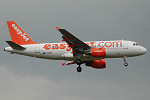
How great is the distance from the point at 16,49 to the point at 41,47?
179 inches

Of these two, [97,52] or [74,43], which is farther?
[74,43]

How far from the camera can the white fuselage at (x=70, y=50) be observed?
64.3 meters

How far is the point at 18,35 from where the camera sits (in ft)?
229

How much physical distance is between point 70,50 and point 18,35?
11.1m

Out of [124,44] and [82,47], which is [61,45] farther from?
[124,44]

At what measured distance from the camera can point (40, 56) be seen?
66688 mm

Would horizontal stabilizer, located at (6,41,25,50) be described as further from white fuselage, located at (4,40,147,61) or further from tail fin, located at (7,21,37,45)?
tail fin, located at (7,21,37,45)

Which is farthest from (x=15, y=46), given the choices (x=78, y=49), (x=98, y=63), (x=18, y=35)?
(x=98, y=63)

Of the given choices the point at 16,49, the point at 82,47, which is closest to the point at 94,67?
the point at 82,47

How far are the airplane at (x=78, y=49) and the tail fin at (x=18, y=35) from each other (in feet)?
0.75

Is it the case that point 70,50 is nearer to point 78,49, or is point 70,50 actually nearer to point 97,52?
point 78,49

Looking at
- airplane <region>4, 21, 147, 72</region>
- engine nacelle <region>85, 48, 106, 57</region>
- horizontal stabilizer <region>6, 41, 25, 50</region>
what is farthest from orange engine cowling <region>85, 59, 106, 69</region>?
horizontal stabilizer <region>6, 41, 25, 50</region>

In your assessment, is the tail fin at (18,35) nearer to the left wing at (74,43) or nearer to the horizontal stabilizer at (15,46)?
the horizontal stabilizer at (15,46)

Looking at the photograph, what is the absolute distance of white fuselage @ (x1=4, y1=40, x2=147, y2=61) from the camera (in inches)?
2532
